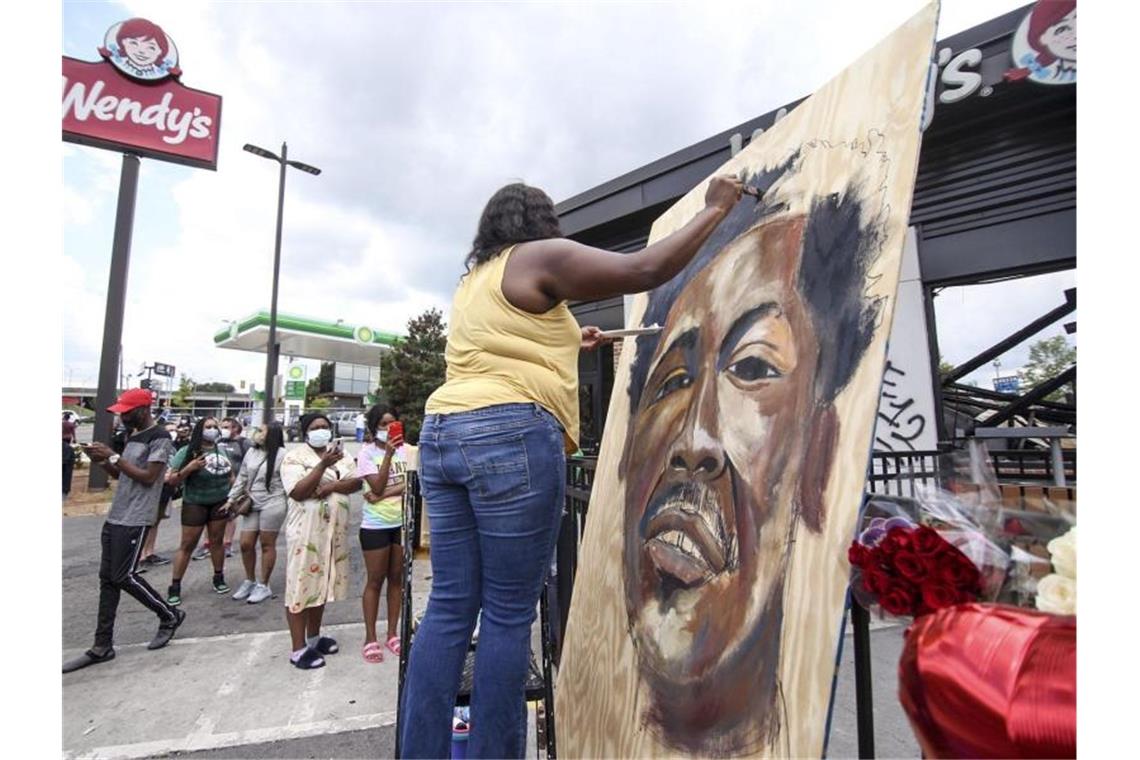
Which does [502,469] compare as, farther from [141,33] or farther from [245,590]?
[141,33]

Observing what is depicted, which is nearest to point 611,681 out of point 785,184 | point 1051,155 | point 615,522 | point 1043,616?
point 615,522

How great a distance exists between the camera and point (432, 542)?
1.54m

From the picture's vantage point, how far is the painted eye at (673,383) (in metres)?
1.81

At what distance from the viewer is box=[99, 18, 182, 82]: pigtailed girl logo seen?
11.2 metres

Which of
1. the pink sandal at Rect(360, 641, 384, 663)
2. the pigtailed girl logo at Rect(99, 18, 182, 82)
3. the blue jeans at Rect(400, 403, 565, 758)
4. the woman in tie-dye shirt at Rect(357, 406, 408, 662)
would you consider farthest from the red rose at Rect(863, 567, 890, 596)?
the pigtailed girl logo at Rect(99, 18, 182, 82)

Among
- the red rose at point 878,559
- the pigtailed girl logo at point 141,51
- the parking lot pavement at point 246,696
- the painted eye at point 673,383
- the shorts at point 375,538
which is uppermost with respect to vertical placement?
the pigtailed girl logo at point 141,51

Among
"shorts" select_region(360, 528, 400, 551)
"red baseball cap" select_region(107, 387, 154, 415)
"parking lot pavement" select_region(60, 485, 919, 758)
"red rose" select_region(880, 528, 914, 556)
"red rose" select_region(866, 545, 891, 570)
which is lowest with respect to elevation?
"parking lot pavement" select_region(60, 485, 919, 758)

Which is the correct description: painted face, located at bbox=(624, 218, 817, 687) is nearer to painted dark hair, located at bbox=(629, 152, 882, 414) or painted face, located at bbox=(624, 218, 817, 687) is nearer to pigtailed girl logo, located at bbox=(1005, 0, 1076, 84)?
painted dark hair, located at bbox=(629, 152, 882, 414)

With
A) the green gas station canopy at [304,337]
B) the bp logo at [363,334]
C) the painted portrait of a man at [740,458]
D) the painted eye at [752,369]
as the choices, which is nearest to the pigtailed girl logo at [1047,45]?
the painted portrait of a man at [740,458]

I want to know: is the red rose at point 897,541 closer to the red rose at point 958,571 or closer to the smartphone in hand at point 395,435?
the red rose at point 958,571

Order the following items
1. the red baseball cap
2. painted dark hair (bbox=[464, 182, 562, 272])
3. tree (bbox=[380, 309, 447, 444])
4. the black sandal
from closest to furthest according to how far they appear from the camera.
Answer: painted dark hair (bbox=[464, 182, 562, 272])
the black sandal
the red baseball cap
tree (bbox=[380, 309, 447, 444])

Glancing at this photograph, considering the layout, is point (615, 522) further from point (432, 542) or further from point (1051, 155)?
point (1051, 155)

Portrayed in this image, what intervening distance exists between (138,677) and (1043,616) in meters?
4.34

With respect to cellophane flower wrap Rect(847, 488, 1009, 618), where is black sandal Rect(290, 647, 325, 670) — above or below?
below
